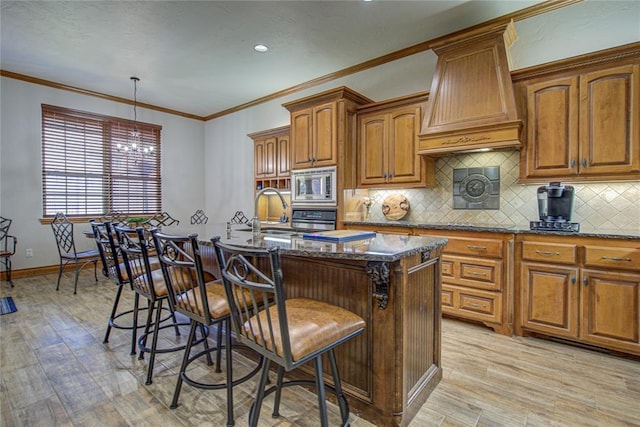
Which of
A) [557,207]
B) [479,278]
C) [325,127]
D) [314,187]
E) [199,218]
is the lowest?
[479,278]

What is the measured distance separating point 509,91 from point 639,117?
94 centimetres

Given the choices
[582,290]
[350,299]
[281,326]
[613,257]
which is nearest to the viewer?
[281,326]

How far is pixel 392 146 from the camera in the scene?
370 centimetres

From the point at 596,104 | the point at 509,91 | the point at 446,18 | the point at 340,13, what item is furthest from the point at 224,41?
the point at 596,104

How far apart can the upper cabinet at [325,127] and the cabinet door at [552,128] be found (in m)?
1.88

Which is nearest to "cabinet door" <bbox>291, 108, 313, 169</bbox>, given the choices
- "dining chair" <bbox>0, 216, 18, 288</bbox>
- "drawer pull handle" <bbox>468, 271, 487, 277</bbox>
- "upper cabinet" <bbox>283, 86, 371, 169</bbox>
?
"upper cabinet" <bbox>283, 86, 371, 169</bbox>

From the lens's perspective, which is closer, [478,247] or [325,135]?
[478,247]

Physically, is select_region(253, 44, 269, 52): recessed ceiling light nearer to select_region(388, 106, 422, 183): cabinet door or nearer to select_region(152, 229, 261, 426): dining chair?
select_region(388, 106, 422, 183): cabinet door

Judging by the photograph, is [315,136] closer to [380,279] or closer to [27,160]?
[380,279]

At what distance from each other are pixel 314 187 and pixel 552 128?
2.54 metres

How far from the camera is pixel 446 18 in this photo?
3227 millimetres

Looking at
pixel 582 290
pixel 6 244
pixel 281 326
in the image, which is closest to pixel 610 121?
pixel 582 290

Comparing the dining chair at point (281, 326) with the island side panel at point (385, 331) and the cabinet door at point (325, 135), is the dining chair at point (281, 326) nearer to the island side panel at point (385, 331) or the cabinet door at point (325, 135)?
the island side panel at point (385, 331)

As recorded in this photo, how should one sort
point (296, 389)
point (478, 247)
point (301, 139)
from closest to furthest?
point (296, 389) < point (478, 247) < point (301, 139)
